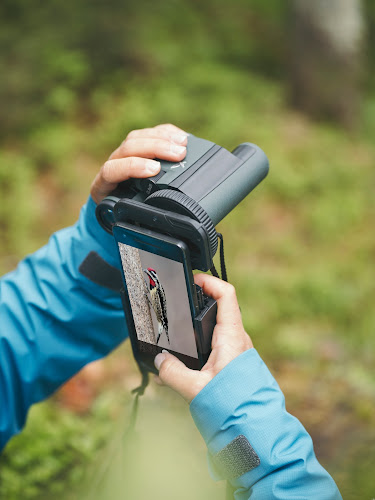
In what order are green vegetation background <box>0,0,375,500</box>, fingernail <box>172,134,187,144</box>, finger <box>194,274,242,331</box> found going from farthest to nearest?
green vegetation background <box>0,0,375,500</box>
fingernail <box>172,134,187,144</box>
finger <box>194,274,242,331</box>

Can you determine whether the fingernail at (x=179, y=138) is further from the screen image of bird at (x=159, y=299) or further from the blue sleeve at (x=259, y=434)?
the blue sleeve at (x=259, y=434)

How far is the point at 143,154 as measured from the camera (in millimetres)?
1467

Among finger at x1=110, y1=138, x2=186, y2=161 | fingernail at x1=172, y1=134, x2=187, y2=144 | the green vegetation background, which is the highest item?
fingernail at x1=172, y1=134, x2=187, y2=144

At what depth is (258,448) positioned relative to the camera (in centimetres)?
123

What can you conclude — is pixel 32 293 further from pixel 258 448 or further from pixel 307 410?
pixel 307 410

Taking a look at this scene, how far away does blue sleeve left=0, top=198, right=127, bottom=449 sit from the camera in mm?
1687

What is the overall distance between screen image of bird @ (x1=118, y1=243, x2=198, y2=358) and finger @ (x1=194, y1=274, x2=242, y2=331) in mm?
91

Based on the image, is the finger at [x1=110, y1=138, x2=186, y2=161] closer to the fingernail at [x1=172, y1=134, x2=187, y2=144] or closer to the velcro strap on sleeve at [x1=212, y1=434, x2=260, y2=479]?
the fingernail at [x1=172, y1=134, x2=187, y2=144]

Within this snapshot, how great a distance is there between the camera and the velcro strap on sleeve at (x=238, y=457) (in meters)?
1.23

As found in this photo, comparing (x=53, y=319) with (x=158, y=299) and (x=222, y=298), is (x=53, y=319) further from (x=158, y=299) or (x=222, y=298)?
(x=222, y=298)

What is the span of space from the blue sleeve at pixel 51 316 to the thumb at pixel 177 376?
16.5 inches

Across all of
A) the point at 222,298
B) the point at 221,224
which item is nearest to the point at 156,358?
the point at 222,298

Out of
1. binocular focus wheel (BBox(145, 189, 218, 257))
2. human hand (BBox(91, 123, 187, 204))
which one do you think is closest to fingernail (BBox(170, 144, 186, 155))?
human hand (BBox(91, 123, 187, 204))

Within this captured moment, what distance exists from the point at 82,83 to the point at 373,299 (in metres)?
3.62
